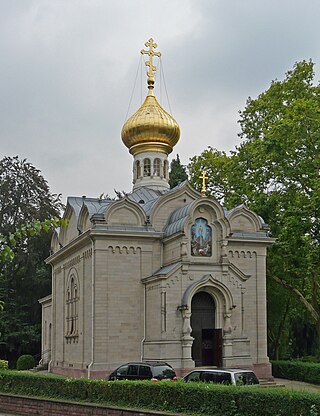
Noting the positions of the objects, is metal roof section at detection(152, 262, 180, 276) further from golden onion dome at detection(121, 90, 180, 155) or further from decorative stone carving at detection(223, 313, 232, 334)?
golden onion dome at detection(121, 90, 180, 155)

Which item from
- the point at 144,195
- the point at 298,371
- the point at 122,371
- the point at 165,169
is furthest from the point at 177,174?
the point at 122,371

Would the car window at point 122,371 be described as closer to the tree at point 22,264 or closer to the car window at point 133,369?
the car window at point 133,369

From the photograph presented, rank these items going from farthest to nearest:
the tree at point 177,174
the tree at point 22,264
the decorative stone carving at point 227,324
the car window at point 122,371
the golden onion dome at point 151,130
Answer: the tree at point 177,174 < the tree at point 22,264 < the golden onion dome at point 151,130 < the decorative stone carving at point 227,324 < the car window at point 122,371

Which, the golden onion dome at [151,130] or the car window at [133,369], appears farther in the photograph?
the golden onion dome at [151,130]

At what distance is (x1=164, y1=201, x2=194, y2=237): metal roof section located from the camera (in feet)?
80.9

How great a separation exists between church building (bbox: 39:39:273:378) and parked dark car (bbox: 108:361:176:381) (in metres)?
4.09

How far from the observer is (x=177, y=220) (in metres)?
25.5

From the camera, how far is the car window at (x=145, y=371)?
1877 centimetres

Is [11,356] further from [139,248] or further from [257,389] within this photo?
[257,389]

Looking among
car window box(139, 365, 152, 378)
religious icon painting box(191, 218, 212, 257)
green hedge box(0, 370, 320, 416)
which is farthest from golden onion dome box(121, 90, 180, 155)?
green hedge box(0, 370, 320, 416)

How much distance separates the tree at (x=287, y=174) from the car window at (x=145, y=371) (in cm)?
971

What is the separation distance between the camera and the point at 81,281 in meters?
26.8

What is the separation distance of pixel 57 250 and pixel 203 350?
982cm

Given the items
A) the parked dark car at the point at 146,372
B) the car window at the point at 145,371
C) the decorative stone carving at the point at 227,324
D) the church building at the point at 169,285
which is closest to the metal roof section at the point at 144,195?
the church building at the point at 169,285
